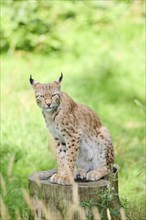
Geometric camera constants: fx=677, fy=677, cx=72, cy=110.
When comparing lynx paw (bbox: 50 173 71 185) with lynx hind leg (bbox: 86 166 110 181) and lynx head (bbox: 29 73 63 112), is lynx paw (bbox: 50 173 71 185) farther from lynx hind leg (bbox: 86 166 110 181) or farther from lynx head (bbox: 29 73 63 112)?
lynx head (bbox: 29 73 63 112)

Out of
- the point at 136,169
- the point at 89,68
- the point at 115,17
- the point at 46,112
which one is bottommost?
the point at 136,169

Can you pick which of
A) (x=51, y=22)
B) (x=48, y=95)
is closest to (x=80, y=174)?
(x=48, y=95)

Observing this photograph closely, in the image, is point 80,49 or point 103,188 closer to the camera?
point 103,188

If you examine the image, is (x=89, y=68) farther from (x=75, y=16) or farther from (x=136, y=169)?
(x=136, y=169)

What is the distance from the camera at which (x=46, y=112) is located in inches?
205

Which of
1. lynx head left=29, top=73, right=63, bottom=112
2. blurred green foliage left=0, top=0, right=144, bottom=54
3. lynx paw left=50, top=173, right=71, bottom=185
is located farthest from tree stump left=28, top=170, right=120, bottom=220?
blurred green foliage left=0, top=0, right=144, bottom=54

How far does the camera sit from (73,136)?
5.27 metres

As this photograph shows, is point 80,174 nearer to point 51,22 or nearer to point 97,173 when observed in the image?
point 97,173

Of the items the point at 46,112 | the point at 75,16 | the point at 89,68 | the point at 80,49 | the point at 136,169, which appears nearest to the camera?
the point at 46,112

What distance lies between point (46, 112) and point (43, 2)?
8887 millimetres

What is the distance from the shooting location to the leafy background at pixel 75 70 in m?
8.62

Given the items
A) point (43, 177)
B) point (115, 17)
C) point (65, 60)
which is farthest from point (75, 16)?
point (43, 177)

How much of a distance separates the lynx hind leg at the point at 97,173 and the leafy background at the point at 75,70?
1469 mm

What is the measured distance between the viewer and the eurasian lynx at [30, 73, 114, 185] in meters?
5.12
